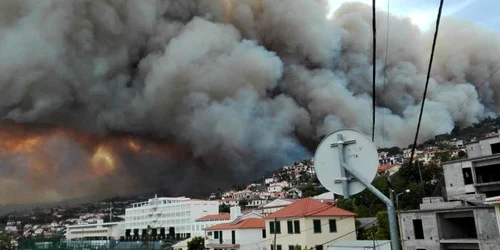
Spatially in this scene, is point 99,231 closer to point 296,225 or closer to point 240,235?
point 240,235

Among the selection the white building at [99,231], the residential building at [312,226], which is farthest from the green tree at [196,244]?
the white building at [99,231]

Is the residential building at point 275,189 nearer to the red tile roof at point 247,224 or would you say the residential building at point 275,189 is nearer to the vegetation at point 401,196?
the vegetation at point 401,196

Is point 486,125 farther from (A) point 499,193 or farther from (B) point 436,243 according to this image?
(B) point 436,243

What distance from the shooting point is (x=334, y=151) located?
6.94ft

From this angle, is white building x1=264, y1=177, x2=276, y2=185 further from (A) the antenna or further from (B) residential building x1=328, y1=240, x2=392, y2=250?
(A) the antenna

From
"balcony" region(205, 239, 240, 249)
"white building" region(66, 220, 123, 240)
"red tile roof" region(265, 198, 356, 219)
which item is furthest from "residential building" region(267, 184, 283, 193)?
"red tile roof" region(265, 198, 356, 219)

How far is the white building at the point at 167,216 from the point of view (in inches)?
1937

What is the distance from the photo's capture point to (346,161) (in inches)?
81.5

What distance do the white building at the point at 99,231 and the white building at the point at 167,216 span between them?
142 cm

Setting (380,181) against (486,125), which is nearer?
(380,181)

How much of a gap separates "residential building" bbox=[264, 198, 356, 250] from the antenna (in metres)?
14.2

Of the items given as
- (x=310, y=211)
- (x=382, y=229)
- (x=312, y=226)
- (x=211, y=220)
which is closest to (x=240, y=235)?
(x=310, y=211)

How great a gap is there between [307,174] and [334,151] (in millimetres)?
81578

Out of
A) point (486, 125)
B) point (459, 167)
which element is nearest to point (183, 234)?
point (459, 167)
